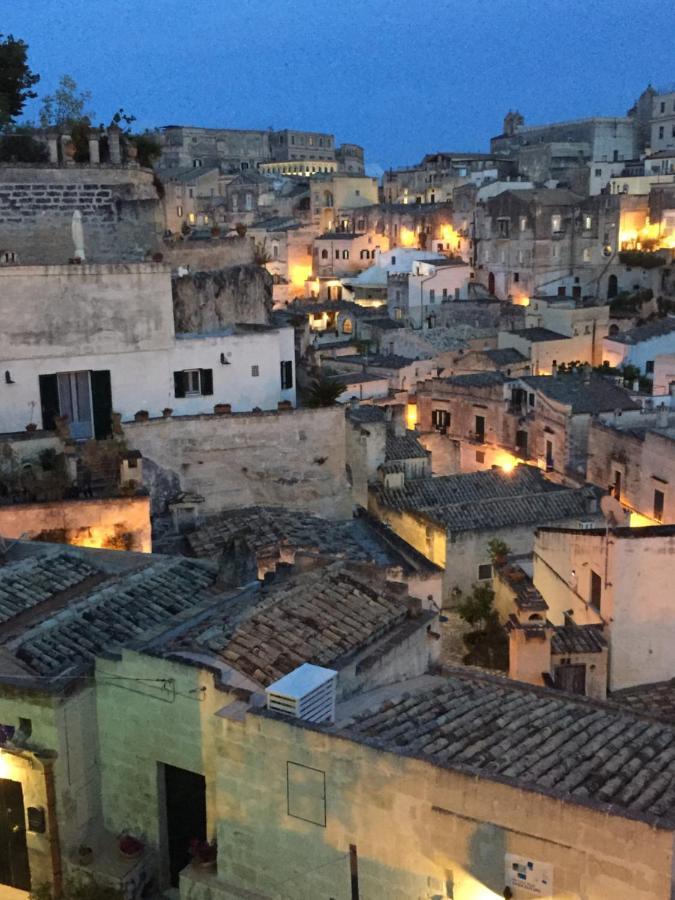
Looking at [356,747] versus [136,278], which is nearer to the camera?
[356,747]

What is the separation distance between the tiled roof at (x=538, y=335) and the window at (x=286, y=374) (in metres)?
23.2

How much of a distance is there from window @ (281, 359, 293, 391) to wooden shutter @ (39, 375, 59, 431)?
15.5 feet

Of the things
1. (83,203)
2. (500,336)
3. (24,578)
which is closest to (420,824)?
(24,578)

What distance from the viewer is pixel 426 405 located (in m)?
37.3

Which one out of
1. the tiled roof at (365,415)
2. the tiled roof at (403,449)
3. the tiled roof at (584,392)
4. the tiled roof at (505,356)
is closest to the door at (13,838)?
the tiled roof at (365,415)

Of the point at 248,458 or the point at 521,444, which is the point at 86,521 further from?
the point at 521,444

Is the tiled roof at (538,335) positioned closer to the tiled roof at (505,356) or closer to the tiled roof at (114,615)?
the tiled roof at (505,356)

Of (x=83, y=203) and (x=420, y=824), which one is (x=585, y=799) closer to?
(x=420, y=824)

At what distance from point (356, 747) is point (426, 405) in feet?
100

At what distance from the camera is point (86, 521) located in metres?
15.1

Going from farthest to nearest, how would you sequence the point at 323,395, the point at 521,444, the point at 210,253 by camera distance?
the point at 521,444 < the point at 210,253 < the point at 323,395

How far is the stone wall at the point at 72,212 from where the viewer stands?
21.0 m

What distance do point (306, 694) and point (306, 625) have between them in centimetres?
178

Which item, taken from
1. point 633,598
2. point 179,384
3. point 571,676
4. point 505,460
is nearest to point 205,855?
point 571,676
